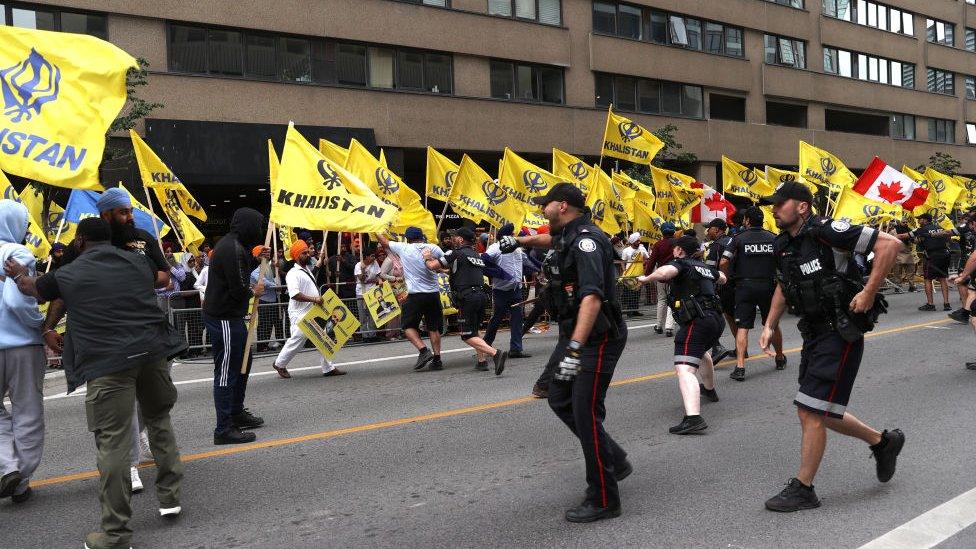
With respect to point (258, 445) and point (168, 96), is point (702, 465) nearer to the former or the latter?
point (258, 445)

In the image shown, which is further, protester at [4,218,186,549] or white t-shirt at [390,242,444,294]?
white t-shirt at [390,242,444,294]

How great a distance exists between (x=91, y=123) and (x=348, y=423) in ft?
10.7

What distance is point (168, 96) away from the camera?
66.1 ft

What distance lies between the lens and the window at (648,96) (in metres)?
29.2

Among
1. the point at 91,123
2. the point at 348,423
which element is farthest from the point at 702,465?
the point at 91,123

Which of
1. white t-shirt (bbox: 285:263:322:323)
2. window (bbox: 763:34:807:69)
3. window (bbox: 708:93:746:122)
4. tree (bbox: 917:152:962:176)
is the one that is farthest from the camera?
tree (bbox: 917:152:962:176)

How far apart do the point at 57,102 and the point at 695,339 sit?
18.0 feet

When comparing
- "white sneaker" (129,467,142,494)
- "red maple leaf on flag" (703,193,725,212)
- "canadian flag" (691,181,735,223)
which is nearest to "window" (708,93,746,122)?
"canadian flag" (691,181,735,223)

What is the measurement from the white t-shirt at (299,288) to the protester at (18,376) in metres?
4.58

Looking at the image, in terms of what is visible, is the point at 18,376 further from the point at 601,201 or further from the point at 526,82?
the point at 526,82

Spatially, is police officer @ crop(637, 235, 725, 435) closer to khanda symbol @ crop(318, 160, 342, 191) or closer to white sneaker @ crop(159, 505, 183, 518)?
khanda symbol @ crop(318, 160, 342, 191)

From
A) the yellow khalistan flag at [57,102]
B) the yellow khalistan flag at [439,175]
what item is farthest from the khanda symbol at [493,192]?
the yellow khalistan flag at [57,102]

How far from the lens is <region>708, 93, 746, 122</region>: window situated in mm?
34562

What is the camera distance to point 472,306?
999 cm
